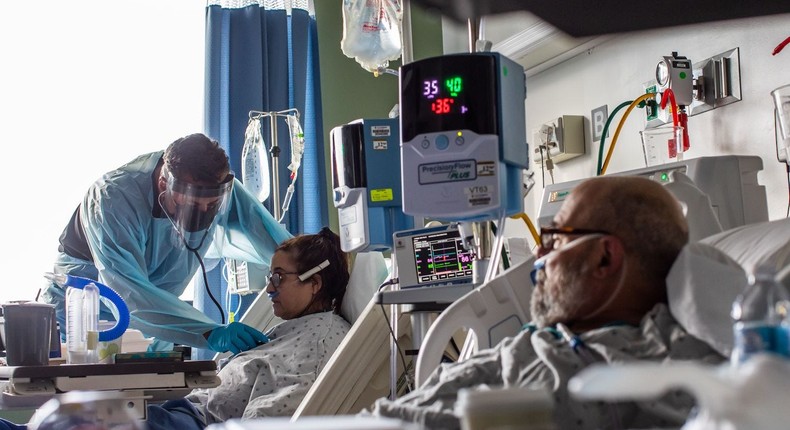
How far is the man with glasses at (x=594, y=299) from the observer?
164 cm

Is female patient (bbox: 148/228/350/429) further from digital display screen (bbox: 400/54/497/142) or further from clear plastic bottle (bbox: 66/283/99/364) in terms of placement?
digital display screen (bbox: 400/54/497/142)

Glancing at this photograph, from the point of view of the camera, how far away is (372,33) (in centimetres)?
364

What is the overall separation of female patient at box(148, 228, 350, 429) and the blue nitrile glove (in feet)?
0.15

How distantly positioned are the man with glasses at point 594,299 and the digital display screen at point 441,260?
0.65 m

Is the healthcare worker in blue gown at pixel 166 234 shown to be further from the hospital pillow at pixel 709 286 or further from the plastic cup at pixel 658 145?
the hospital pillow at pixel 709 286

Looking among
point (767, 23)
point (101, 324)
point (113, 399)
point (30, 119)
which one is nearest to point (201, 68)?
point (30, 119)

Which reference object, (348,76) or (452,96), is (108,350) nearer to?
(452,96)

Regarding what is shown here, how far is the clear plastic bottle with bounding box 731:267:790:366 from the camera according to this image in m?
0.94

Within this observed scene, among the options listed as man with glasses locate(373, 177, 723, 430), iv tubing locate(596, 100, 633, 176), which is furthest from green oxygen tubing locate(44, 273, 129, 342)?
iv tubing locate(596, 100, 633, 176)

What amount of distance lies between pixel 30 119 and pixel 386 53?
2045mm

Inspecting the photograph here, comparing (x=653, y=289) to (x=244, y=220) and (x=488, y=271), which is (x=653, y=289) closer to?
(x=488, y=271)

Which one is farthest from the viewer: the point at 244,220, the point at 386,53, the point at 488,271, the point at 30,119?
the point at 30,119

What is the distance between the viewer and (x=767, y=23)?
2.82 metres

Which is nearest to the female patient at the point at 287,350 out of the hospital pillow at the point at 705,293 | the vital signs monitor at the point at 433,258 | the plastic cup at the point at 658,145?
the vital signs monitor at the point at 433,258
